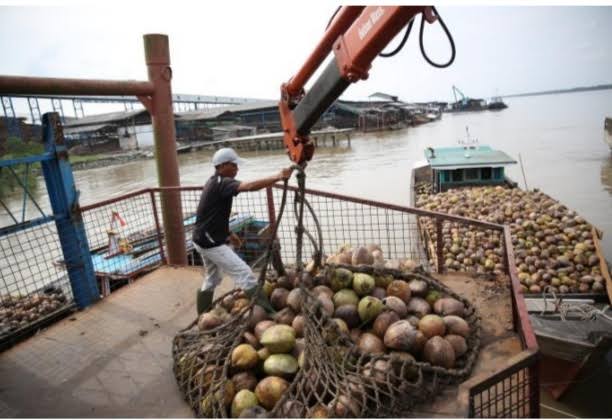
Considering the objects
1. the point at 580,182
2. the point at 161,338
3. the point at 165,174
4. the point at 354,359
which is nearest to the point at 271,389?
the point at 354,359

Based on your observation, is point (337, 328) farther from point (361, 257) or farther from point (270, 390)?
point (361, 257)

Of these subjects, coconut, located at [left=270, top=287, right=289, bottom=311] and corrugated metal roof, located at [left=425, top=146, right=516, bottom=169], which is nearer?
coconut, located at [left=270, top=287, right=289, bottom=311]

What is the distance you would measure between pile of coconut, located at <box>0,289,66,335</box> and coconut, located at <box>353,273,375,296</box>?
480cm

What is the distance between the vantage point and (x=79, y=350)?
3912 mm

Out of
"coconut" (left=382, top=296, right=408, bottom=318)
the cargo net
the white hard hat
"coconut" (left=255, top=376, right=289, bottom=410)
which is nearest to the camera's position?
the cargo net

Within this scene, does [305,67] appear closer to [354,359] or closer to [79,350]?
[354,359]

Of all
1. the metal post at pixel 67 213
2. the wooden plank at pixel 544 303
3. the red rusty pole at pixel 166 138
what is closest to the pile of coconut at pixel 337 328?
the metal post at pixel 67 213

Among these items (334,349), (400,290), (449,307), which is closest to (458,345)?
(449,307)

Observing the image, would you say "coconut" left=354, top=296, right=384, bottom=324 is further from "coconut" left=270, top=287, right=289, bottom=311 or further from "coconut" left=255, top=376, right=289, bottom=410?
"coconut" left=255, top=376, right=289, bottom=410

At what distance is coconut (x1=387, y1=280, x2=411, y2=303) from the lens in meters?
3.59

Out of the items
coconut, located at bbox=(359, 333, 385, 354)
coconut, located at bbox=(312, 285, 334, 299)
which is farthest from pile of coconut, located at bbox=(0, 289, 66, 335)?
coconut, located at bbox=(359, 333, 385, 354)

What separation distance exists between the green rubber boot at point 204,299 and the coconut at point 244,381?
1.23 m

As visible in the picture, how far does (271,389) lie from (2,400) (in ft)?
7.56

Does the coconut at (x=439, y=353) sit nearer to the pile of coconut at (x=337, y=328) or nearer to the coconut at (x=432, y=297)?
the pile of coconut at (x=337, y=328)
